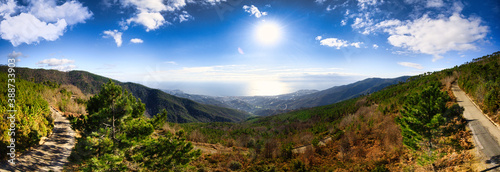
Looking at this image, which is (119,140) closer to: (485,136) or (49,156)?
(49,156)

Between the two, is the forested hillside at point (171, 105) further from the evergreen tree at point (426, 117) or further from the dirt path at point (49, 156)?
the evergreen tree at point (426, 117)

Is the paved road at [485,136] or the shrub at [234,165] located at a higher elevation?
the paved road at [485,136]

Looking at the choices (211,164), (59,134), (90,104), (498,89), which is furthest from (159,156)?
(498,89)

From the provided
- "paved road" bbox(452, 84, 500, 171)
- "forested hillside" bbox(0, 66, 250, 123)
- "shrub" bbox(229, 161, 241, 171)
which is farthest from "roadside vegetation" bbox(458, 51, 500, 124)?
"forested hillside" bbox(0, 66, 250, 123)

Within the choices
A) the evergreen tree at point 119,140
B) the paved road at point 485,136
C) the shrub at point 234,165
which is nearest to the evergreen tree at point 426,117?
the paved road at point 485,136

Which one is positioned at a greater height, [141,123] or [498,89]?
[498,89]

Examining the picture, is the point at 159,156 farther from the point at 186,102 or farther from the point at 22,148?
the point at 186,102
